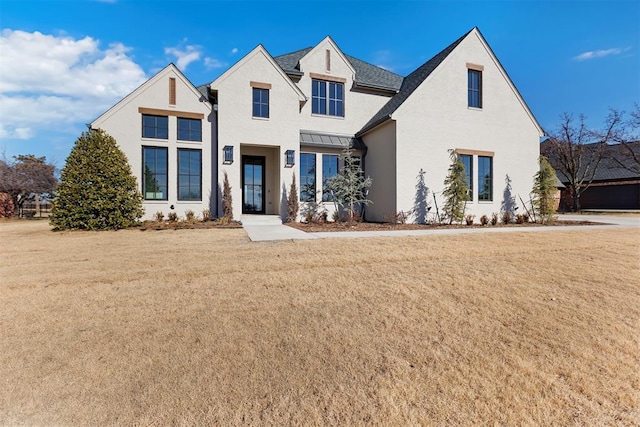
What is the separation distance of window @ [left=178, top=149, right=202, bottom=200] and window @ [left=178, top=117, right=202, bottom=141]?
2.07ft

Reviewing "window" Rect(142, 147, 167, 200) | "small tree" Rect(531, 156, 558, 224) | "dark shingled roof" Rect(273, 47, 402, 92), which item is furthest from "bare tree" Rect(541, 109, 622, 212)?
"window" Rect(142, 147, 167, 200)

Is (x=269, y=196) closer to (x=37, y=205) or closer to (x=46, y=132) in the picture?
(x=46, y=132)

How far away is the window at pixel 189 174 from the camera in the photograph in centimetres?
1430

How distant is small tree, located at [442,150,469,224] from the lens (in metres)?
14.3

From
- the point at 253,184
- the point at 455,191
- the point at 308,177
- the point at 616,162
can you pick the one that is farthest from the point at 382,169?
the point at 616,162

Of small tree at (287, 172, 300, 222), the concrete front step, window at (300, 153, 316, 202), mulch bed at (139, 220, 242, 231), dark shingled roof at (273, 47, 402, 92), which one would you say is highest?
dark shingled roof at (273, 47, 402, 92)

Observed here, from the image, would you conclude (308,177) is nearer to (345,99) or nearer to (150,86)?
(345,99)

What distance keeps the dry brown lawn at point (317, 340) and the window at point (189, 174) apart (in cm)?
788

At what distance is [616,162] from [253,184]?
3952 cm

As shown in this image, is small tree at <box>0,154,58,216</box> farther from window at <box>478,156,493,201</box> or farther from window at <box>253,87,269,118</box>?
window at <box>478,156,493,201</box>

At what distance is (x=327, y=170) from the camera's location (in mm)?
15766

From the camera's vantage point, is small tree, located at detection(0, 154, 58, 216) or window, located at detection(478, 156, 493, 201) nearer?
window, located at detection(478, 156, 493, 201)

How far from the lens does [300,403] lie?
2400mm

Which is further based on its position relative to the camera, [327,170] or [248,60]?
[327,170]
